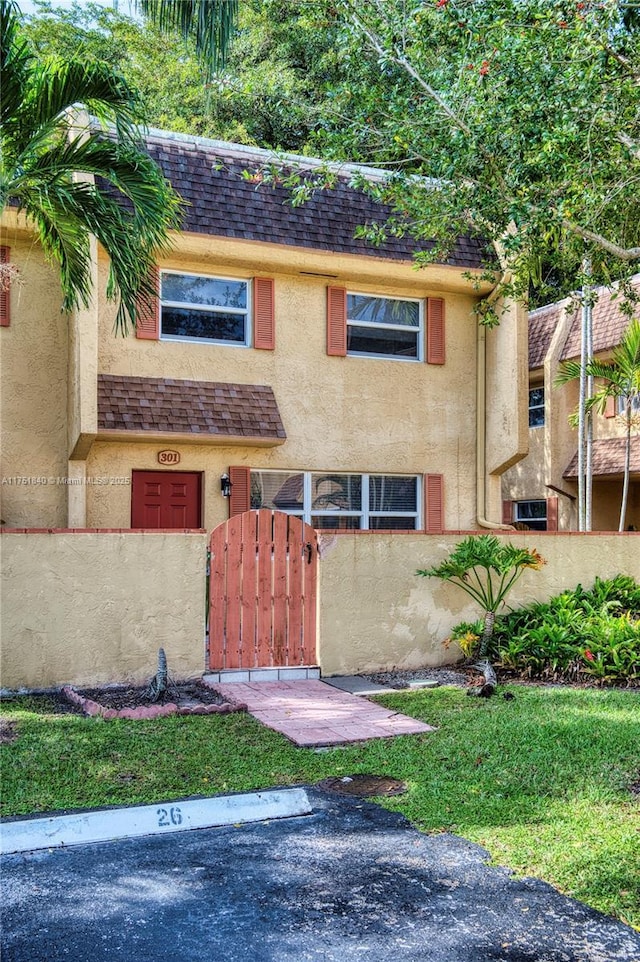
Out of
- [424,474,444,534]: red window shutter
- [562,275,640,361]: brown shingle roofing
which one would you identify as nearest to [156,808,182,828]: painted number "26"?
[424,474,444,534]: red window shutter

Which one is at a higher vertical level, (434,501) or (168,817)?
(434,501)

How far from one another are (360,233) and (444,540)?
386 centimetres

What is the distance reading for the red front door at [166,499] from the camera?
12.1m

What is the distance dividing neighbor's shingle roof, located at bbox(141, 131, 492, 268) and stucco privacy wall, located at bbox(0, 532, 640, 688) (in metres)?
4.81

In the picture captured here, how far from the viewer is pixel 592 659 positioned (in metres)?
9.48

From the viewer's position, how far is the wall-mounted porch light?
12.4 meters

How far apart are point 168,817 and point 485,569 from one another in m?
6.53

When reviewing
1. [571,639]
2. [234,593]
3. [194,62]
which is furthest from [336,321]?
[194,62]

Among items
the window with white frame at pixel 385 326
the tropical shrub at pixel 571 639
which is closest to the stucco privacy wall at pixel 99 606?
the tropical shrub at pixel 571 639

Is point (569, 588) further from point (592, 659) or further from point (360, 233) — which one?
point (360, 233)

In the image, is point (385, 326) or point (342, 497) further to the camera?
point (385, 326)

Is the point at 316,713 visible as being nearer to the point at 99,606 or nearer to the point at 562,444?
the point at 99,606

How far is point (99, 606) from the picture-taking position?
899cm

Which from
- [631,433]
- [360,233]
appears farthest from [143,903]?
[631,433]
